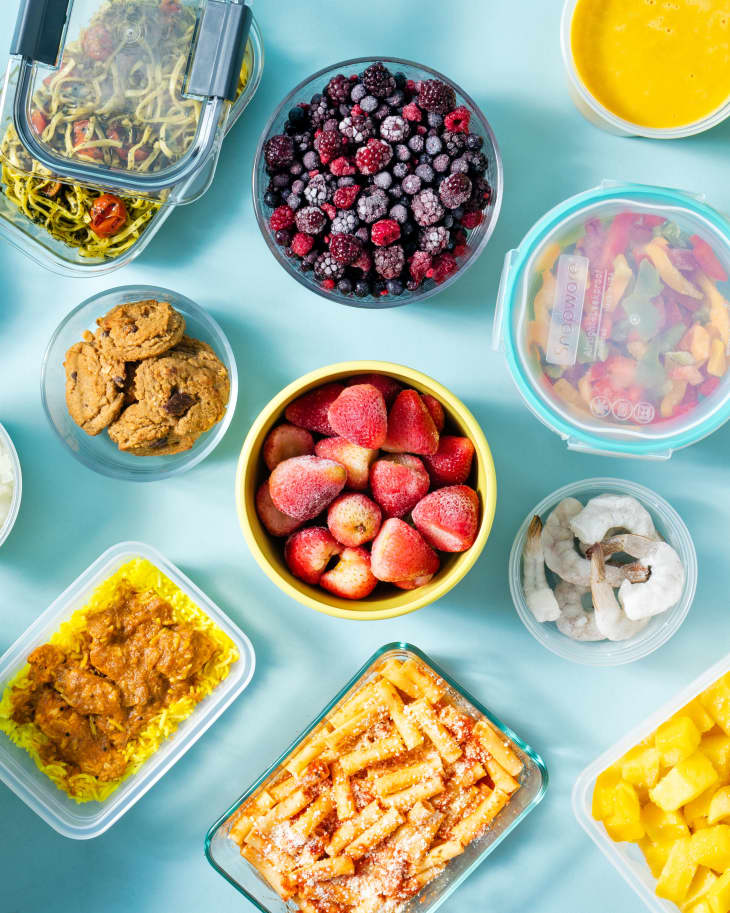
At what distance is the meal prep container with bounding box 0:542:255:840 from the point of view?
1.44m

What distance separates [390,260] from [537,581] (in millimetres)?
603

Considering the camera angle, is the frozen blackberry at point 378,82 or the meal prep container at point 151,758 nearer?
the frozen blackberry at point 378,82

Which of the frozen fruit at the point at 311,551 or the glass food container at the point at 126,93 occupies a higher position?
the glass food container at the point at 126,93

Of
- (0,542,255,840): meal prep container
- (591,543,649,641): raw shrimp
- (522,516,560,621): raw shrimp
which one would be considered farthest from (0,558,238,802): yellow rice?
(591,543,649,641): raw shrimp

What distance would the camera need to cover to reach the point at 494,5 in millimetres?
1453

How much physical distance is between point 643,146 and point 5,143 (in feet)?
3.60

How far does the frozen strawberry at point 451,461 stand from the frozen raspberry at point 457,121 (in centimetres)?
49

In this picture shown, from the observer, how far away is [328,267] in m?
1.31

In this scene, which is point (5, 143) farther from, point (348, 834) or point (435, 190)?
point (348, 834)

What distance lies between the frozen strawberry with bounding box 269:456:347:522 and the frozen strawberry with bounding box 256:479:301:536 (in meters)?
0.04

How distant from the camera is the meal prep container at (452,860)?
139 centimetres

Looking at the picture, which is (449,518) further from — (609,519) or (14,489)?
(14,489)

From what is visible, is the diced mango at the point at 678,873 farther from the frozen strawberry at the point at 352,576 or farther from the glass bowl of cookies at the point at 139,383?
the glass bowl of cookies at the point at 139,383

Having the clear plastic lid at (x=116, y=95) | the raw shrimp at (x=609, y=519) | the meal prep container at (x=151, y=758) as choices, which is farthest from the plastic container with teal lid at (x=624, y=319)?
the meal prep container at (x=151, y=758)
